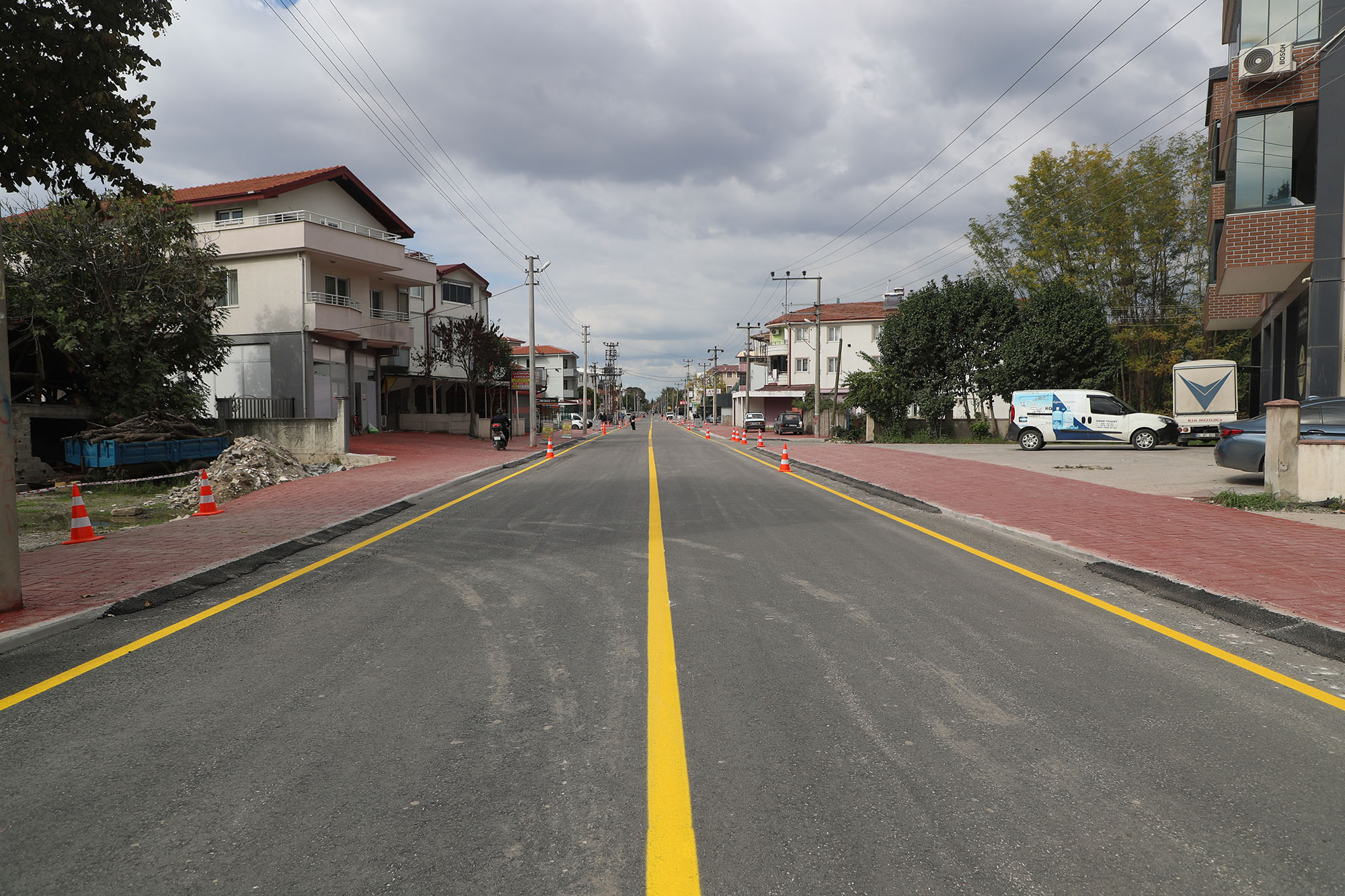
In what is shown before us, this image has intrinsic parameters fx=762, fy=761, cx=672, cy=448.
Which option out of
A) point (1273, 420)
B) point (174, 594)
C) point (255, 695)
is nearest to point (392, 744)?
point (255, 695)

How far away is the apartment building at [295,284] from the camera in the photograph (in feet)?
100

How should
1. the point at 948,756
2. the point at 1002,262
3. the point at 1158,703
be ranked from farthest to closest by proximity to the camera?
the point at 1002,262 → the point at 1158,703 → the point at 948,756

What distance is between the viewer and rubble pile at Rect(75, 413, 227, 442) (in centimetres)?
1995

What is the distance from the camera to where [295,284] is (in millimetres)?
30609

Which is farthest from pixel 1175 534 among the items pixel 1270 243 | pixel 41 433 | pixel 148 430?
pixel 41 433

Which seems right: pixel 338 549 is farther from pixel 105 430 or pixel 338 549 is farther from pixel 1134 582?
pixel 105 430

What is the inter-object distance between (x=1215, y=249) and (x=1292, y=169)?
27.7 feet

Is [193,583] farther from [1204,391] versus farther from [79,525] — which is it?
[1204,391]

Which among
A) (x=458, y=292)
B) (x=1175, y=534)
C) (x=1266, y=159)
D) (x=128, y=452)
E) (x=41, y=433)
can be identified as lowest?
(x=1175, y=534)

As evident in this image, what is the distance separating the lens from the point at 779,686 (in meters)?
4.21

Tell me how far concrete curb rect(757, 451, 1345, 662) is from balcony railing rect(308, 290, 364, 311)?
2935 cm

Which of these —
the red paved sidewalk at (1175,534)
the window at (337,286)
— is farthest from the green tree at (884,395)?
the window at (337,286)

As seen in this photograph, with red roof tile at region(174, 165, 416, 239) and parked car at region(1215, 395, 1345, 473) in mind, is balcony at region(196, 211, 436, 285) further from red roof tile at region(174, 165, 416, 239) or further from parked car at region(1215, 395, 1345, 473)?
parked car at region(1215, 395, 1345, 473)

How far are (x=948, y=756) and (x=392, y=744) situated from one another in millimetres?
2504
